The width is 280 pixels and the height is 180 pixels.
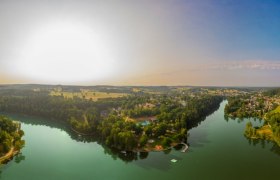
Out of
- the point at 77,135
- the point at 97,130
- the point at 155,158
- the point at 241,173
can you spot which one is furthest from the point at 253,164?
the point at 77,135

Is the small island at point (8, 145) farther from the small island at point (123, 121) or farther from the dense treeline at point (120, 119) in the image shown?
the dense treeline at point (120, 119)

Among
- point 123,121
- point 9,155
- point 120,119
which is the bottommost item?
point 9,155

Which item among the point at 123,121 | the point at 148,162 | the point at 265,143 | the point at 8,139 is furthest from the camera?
the point at 123,121

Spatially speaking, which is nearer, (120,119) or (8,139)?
(8,139)

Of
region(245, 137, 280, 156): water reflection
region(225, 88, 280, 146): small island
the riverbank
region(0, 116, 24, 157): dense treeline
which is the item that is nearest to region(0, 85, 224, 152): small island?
region(225, 88, 280, 146): small island

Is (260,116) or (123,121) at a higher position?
(123,121)

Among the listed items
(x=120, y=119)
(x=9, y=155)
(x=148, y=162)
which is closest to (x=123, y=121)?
(x=120, y=119)

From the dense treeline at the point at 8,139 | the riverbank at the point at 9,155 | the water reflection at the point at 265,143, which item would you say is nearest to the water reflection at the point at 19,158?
the riverbank at the point at 9,155

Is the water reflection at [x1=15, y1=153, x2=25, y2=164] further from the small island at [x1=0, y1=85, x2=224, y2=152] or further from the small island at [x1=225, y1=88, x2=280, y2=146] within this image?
the small island at [x1=225, y1=88, x2=280, y2=146]

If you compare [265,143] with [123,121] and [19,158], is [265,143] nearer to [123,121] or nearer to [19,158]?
[123,121]
